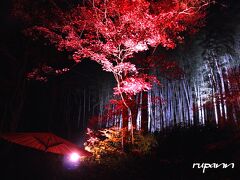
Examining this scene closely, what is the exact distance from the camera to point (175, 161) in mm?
7430

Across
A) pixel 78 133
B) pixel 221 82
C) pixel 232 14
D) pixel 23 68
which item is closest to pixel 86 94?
pixel 78 133

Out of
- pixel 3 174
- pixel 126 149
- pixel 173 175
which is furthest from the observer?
pixel 3 174

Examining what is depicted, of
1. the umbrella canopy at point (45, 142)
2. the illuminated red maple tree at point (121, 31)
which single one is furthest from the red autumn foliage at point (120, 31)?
the umbrella canopy at point (45, 142)

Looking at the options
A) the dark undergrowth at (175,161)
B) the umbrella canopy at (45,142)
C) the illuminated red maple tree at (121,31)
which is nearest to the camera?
the umbrella canopy at (45,142)

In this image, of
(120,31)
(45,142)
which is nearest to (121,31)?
(120,31)

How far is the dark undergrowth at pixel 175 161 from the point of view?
704cm

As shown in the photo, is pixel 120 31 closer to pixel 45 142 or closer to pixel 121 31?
pixel 121 31

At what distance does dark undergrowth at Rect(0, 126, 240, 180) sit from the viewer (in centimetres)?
704

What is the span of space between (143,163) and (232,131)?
10.8 ft

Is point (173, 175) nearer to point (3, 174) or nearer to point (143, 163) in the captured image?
point (143, 163)

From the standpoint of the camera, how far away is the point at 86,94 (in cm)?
2267

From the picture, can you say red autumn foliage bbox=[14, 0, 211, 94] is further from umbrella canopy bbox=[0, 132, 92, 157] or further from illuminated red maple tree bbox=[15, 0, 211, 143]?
umbrella canopy bbox=[0, 132, 92, 157]

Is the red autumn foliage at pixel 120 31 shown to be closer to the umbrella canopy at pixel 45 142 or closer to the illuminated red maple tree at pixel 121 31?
the illuminated red maple tree at pixel 121 31

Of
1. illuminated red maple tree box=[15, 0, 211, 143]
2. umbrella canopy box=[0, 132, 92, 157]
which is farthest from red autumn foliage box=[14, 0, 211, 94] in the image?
umbrella canopy box=[0, 132, 92, 157]
